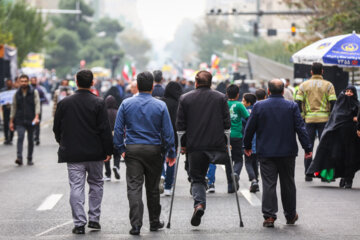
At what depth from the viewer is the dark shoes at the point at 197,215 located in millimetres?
9234

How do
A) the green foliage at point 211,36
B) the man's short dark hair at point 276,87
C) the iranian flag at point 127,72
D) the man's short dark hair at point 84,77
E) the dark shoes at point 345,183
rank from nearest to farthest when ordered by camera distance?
the man's short dark hair at point 84,77 < the man's short dark hair at point 276,87 < the dark shoes at point 345,183 < the iranian flag at point 127,72 < the green foliage at point 211,36

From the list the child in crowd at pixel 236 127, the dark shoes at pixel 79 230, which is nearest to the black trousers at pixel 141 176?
the dark shoes at pixel 79 230

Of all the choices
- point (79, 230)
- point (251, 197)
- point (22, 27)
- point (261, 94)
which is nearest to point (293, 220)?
point (79, 230)

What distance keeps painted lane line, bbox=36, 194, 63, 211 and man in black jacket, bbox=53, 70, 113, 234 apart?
213cm

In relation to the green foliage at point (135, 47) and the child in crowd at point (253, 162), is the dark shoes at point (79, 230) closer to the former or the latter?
the child in crowd at point (253, 162)

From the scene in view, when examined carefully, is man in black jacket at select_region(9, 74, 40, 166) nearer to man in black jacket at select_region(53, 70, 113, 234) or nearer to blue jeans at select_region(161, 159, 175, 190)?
blue jeans at select_region(161, 159, 175, 190)

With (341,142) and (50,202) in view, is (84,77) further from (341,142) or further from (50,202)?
(341,142)

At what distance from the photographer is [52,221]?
1006 centimetres

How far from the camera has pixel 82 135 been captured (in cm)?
920

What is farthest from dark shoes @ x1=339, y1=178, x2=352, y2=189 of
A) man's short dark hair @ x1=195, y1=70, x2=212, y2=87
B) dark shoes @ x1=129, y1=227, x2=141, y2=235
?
dark shoes @ x1=129, y1=227, x2=141, y2=235

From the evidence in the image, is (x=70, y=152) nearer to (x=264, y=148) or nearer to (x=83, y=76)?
(x=83, y=76)

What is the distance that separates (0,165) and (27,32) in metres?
34.4

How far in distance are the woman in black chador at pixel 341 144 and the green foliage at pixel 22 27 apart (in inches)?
1215

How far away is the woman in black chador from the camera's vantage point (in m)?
13.4
